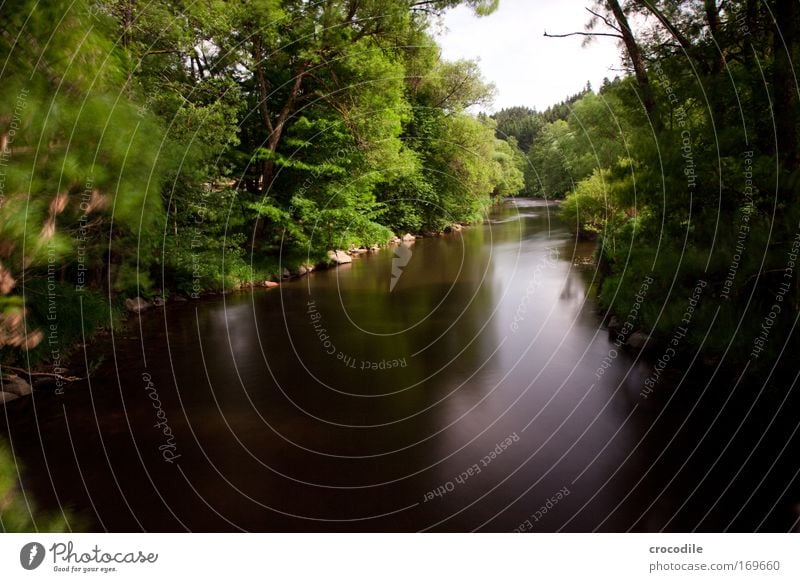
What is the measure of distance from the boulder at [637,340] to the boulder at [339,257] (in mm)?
14383

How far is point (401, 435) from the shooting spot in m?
6.88

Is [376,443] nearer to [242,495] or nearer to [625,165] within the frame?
[242,495]

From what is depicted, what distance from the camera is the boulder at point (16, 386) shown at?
7.76 metres

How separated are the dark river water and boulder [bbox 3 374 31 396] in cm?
26

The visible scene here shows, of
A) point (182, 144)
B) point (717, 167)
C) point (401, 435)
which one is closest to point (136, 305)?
point (182, 144)

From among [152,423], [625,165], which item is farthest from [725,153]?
[152,423]

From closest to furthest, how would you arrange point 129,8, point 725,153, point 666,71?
point 725,153, point 666,71, point 129,8

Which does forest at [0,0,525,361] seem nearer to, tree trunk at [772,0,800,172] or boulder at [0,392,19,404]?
boulder at [0,392,19,404]

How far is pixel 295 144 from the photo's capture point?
1870 cm

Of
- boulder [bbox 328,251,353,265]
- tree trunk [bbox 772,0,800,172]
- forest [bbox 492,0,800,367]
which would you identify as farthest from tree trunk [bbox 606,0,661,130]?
boulder [bbox 328,251,353,265]

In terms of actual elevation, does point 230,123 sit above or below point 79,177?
above

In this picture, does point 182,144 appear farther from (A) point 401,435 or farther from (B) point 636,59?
(B) point 636,59

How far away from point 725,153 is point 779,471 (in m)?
4.10

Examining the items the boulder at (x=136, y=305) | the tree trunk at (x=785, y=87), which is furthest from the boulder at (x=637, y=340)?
the boulder at (x=136, y=305)
